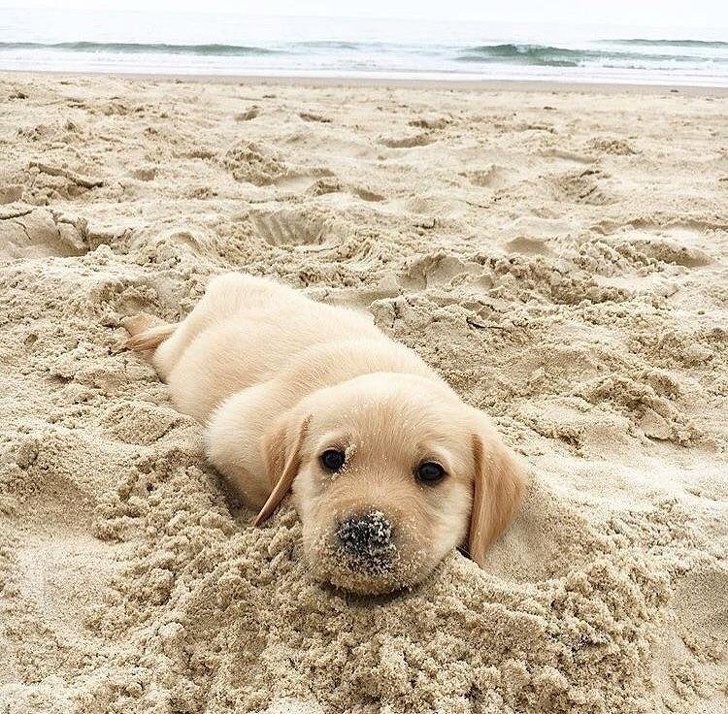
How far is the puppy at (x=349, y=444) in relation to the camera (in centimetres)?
190

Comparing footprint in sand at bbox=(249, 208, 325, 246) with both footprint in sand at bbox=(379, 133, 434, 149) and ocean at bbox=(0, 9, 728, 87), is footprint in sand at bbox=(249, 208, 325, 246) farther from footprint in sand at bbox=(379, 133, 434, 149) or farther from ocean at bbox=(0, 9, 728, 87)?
ocean at bbox=(0, 9, 728, 87)

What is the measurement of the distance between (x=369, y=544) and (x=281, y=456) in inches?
22.9

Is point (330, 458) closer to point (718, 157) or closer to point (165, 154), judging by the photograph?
point (165, 154)

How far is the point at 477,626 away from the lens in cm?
181

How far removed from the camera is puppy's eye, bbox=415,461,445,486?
206 cm

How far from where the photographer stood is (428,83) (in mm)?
11531

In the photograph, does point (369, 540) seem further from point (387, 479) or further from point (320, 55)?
point (320, 55)

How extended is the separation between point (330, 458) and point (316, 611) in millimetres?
413

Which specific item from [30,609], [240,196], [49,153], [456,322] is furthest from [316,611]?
[49,153]

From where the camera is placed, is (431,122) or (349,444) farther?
(431,122)

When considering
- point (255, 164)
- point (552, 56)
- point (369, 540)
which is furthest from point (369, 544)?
point (552, 56)

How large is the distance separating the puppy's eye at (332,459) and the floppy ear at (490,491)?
1.31 ft

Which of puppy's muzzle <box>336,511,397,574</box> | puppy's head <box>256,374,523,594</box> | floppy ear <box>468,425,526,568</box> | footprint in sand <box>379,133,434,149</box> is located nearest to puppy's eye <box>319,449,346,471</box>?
puppy's head <box>256,374,523,594</box>

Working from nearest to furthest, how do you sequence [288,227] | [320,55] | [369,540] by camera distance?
[369,540]
[288,227]
[320,55]
